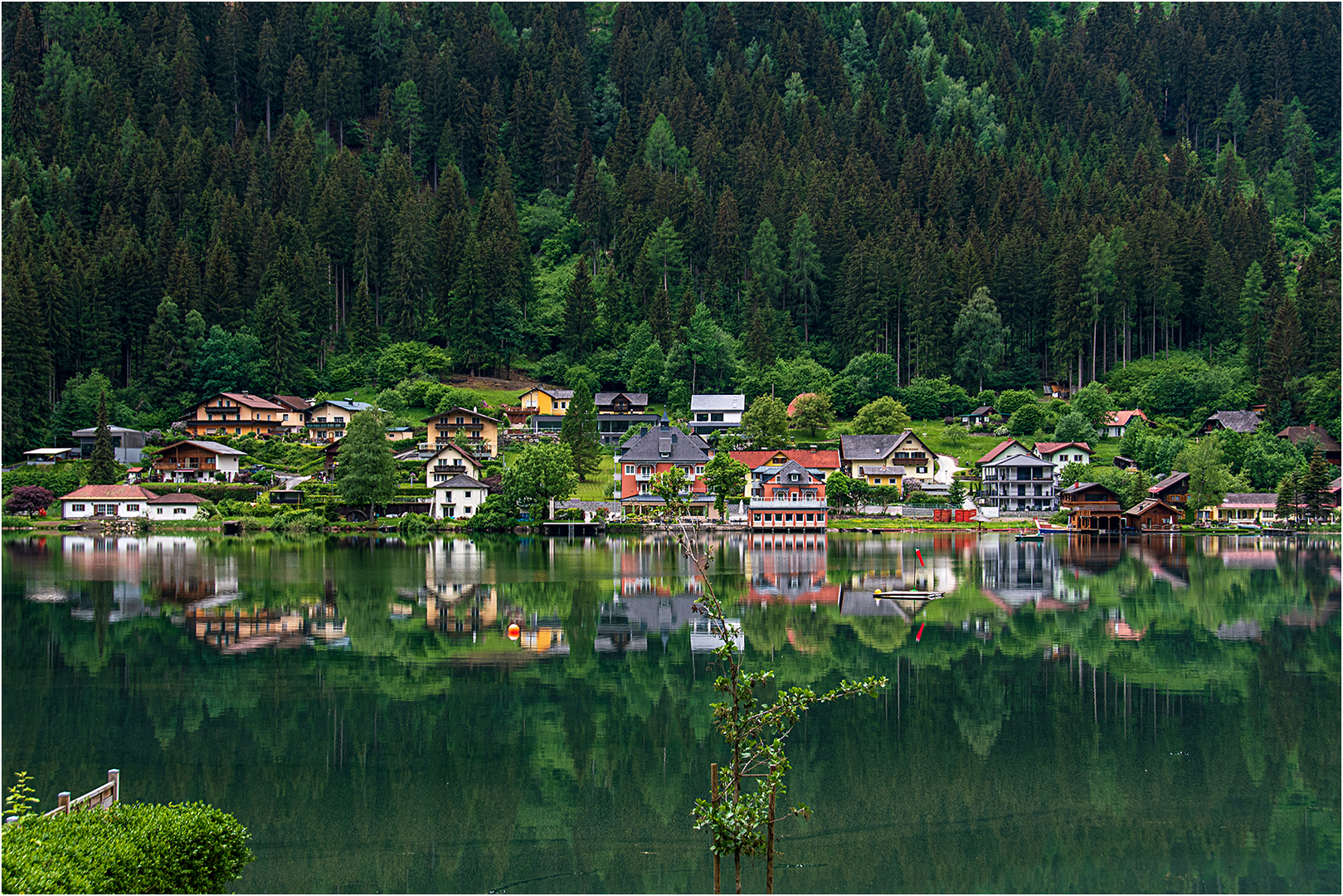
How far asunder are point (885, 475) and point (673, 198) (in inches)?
1579

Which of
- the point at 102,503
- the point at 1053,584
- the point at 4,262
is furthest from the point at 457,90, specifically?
the point at 1053,584

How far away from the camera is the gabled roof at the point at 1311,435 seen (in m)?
65.6

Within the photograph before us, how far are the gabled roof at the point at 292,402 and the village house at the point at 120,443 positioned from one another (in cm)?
886

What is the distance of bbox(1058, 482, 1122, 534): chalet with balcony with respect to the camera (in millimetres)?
61406

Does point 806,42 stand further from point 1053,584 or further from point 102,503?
point 1053,584

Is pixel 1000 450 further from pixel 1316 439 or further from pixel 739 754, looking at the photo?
pixel 739 754

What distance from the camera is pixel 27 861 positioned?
9.22m

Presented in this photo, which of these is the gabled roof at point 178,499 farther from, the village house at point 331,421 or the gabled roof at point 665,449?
the gabled roof at point 665,449

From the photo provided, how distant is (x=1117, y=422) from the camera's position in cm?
7231

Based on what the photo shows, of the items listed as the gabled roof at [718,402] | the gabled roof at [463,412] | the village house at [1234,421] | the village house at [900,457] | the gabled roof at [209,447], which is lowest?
the village house at [900,457]

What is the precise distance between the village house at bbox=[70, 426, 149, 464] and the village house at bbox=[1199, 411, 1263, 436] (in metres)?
66.5

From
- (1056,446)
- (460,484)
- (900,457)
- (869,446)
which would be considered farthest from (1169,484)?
(460,484)

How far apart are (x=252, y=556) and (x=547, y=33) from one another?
336 feet

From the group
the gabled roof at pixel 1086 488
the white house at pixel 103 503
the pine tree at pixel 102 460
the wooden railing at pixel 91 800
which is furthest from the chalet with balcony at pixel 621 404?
the wooden railing at pixel 91 800
